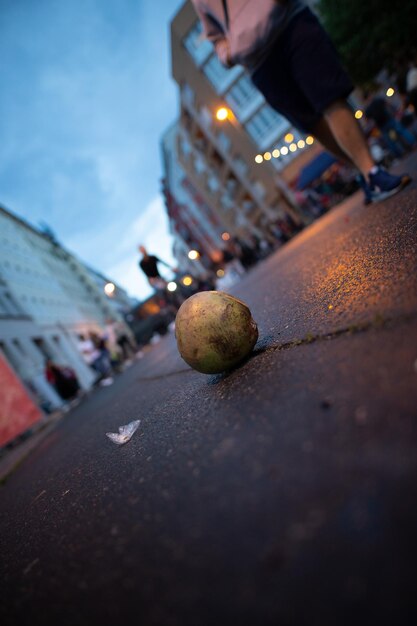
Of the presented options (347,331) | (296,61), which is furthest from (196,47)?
(347,331)

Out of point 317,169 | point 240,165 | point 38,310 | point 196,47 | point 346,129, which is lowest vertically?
point 346,129

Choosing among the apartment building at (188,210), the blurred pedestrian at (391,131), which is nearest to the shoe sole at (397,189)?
the blurred pedestrian at (391,131)

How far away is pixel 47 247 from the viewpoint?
4112 centimetres

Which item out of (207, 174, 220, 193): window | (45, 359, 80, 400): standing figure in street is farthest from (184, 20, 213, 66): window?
(45, 359, 80, 400): standing figure in street

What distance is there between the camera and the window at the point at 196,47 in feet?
90.4

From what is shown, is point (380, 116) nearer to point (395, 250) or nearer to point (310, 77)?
point (310, 77)

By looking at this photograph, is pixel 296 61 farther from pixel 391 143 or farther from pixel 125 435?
pixel 391 143

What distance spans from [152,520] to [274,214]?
3394cm

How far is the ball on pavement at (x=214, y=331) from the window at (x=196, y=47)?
33.1 m

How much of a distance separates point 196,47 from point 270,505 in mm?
35511

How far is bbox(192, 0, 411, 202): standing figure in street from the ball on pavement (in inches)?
98.9

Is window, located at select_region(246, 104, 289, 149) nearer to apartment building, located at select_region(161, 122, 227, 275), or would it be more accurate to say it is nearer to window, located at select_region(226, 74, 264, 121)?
window, located at select_region(226, 74, 264, 121)

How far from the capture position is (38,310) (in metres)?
26.6

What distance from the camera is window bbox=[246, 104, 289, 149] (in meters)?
27.7
